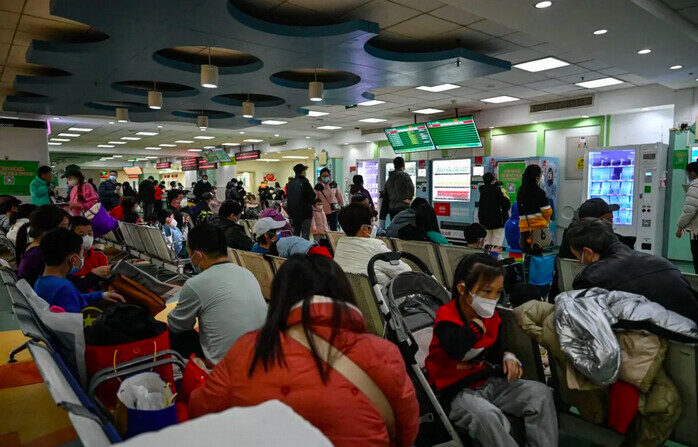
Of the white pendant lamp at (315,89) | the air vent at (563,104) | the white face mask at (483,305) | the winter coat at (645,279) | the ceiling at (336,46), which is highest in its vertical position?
the ceiling at (336,46)

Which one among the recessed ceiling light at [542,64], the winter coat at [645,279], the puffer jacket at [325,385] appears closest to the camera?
the puffer jacket at [325,385]

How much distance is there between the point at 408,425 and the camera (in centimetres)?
130

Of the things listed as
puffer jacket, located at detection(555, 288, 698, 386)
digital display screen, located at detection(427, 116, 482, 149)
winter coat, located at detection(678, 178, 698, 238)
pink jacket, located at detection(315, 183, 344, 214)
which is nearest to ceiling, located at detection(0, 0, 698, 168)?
digital display screen, located at detection(427, 116, 482, 149)

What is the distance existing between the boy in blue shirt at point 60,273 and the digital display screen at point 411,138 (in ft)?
31.4

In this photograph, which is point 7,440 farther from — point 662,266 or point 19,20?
point 19,20

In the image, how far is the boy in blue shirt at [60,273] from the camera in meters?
2.53

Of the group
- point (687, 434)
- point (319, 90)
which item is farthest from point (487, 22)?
point (687, 434)

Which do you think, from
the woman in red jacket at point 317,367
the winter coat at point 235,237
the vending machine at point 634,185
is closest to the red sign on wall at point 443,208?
the vending machine at point 634,185

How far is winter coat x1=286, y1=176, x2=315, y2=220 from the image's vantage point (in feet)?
25.0

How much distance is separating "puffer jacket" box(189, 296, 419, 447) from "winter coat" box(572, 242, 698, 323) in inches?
57.2

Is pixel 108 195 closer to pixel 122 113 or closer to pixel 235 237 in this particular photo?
pixel 122 113

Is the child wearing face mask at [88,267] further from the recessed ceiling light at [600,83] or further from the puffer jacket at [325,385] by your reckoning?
the recessed ceiling light at [600,83]

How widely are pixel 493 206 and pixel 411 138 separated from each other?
16.6 ft

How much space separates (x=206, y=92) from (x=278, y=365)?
27.0 feet
